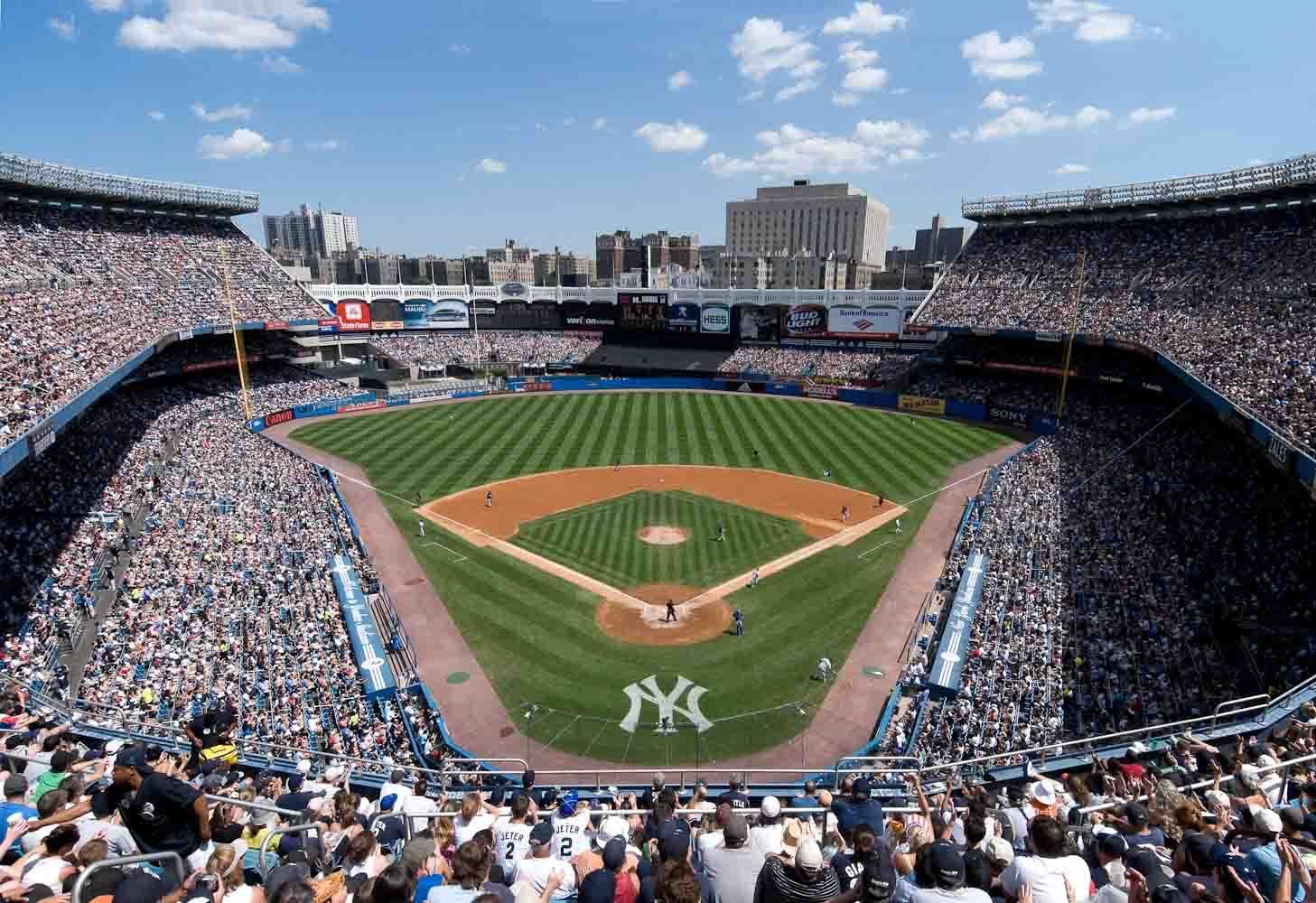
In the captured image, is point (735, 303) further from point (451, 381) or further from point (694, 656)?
point (694, 656)

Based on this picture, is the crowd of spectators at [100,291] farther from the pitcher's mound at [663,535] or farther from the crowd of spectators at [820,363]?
the crowd of spectators at [820,363]

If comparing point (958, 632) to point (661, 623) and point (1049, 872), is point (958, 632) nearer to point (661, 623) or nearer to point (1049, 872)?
point (661, 623)

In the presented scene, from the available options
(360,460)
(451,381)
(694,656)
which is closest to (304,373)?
(451,381)

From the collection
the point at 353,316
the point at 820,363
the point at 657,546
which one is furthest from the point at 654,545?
the point at 353,316

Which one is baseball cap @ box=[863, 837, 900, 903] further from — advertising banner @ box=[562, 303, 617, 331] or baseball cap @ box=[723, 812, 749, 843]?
advertising banner @ box=[562, 303, 617, 331]

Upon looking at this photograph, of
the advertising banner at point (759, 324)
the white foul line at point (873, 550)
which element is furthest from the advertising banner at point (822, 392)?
the white foul line at point (873, 550)

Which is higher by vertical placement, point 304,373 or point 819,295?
point 819,295
